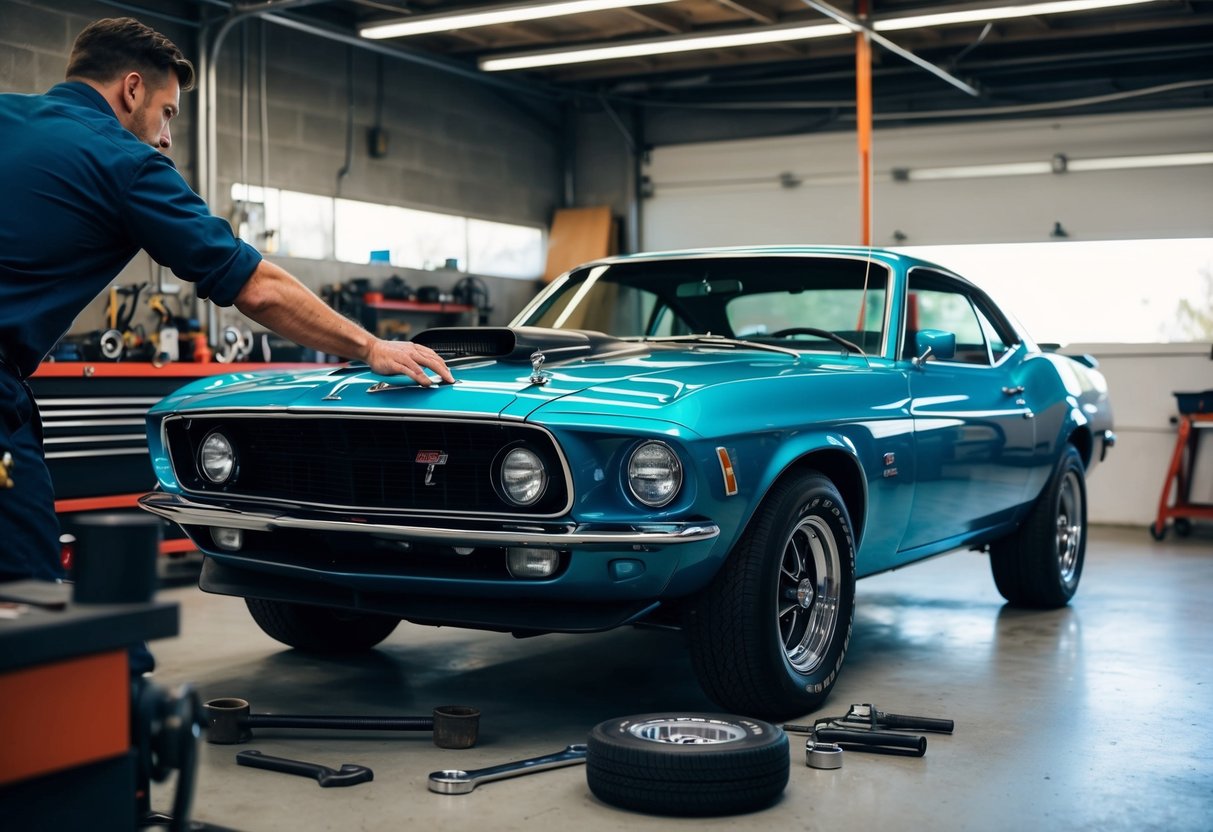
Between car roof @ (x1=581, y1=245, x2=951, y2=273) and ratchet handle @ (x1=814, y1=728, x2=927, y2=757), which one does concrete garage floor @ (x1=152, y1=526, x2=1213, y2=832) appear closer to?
ratchet handle @ (x1=814, y1=728, x2=927, y2=757)

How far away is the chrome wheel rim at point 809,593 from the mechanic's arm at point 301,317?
1242mm

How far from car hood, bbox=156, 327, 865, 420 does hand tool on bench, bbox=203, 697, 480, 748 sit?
2.53 feet

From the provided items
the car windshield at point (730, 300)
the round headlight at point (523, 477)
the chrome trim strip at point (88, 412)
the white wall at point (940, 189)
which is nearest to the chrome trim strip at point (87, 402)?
the chrome trim strip at point (88, 412)

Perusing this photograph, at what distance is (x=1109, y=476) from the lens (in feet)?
32.8

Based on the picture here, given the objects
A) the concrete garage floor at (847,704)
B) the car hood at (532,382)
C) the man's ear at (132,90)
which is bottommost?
the concrete garage floor at (847,704)

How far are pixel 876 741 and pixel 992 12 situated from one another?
7.08 m

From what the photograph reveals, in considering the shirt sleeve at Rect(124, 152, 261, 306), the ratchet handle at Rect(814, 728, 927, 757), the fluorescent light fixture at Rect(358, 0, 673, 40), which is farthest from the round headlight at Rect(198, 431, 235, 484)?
the fluorescent light fixture at Rect(358, 0, 673, 40)

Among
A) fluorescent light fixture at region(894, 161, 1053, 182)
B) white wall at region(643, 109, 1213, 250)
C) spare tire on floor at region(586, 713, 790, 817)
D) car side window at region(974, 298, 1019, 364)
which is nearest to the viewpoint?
spare tire on floor at region(586, 713, 790, 817)

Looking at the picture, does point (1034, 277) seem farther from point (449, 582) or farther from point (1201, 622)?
point (449, 582)

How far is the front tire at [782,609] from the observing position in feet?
11.0

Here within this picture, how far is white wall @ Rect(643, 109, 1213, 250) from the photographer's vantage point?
10742 mm

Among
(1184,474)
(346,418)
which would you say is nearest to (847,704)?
(346,418)

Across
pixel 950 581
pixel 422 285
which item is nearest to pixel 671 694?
pixel 950 581

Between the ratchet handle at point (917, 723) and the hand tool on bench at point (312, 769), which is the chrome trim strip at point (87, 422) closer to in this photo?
the hand tool on bench at point (312, 769)
